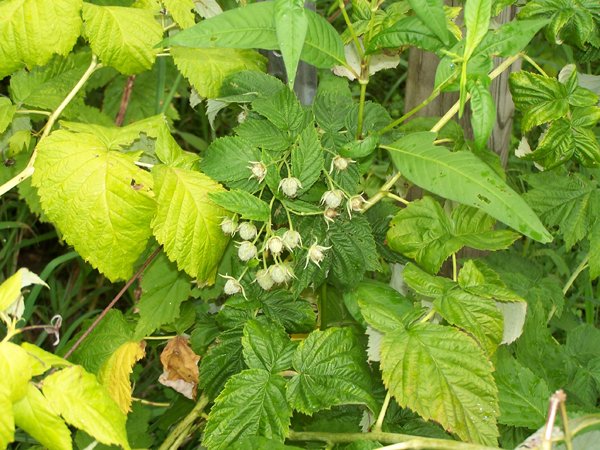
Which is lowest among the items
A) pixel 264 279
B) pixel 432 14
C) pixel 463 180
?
pixel 264 279

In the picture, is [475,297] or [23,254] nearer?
[475,297]

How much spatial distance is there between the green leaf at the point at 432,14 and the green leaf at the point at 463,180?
0.67 feet

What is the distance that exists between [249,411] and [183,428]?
1.13ft

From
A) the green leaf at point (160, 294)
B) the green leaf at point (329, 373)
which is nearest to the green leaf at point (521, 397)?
the green leaf at point (329, 373)

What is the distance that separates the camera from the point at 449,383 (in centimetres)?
129

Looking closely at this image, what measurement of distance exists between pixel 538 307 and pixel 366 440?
72 centimetres

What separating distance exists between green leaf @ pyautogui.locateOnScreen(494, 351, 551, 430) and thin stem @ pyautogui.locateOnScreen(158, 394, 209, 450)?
61cm

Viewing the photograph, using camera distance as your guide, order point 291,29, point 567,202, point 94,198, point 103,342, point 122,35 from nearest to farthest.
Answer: point 291,29 → point 94,198 → point 122,35 → point 103,342 → point 567,202

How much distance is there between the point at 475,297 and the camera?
1.36 metres

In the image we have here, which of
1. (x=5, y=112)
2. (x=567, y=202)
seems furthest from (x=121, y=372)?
(x=567, y=202)

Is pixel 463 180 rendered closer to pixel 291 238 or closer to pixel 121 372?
pixel 291 238

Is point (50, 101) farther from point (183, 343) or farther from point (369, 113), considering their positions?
point (369, 113)

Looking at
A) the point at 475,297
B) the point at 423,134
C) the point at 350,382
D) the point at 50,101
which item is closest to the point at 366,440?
the point at 350,382

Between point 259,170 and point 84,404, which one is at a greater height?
point 259,170
